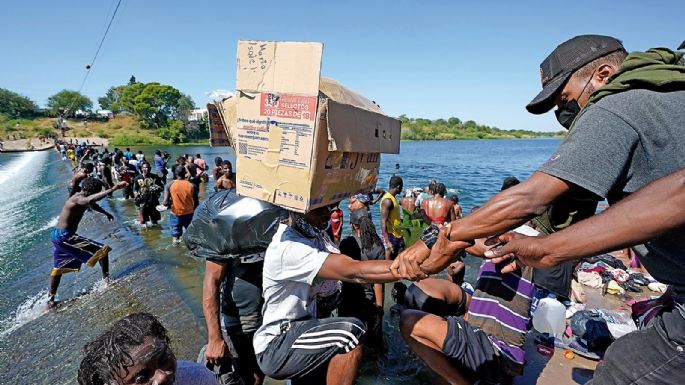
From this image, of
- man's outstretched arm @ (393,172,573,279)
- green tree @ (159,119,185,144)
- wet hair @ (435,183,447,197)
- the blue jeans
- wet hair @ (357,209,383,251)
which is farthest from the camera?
green tree @ (159,119,185,144)

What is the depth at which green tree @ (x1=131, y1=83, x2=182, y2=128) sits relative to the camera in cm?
8525

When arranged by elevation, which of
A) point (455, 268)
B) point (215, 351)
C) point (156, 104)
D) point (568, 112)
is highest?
point (156, 104)

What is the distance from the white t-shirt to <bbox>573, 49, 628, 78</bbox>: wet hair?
162cm

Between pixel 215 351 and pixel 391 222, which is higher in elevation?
pixel 391 222

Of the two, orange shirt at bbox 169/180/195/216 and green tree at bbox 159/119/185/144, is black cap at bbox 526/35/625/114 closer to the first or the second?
orange shirt at bbox 169/180/195/216

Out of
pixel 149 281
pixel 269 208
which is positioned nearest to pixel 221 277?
pixel 269 208

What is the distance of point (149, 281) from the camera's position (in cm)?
686

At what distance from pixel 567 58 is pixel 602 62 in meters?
0.14

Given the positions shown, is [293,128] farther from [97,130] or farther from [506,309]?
[97,130]

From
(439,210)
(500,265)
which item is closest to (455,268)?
(439,210)

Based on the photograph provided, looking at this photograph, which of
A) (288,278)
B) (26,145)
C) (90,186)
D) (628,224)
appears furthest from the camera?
(26,145)

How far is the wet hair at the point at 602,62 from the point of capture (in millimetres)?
1575

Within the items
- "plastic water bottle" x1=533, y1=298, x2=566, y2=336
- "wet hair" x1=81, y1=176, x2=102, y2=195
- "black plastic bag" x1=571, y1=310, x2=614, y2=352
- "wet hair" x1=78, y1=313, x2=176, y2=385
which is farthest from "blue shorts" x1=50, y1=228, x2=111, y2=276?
"black plastic bag" x1=571, y1=310, x2=614, y2=352

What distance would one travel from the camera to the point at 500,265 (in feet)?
8.55
